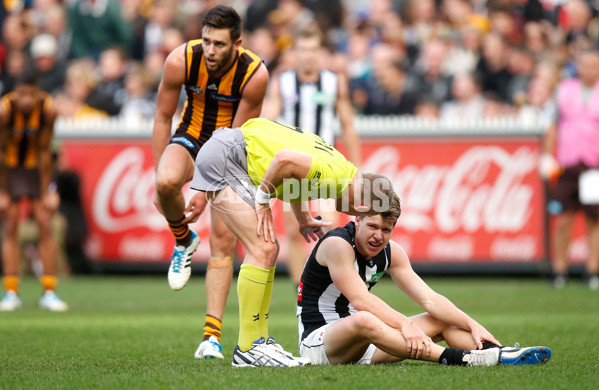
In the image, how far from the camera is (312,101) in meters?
10.7

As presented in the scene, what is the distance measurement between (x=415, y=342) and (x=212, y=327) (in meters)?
1.87

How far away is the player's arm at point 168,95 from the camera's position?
712 cm

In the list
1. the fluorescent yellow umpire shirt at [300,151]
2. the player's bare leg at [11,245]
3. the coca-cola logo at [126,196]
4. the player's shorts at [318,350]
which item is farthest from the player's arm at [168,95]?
the coca-cola logo at [126,196]

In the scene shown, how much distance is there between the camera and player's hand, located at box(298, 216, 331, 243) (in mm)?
6270

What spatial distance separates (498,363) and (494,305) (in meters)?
5.07

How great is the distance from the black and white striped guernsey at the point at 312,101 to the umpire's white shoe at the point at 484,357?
5.09m

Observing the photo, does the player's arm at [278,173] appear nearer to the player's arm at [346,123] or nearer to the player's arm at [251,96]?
the player's arm at [251,96]

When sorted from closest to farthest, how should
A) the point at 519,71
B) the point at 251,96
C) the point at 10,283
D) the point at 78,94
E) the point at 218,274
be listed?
the point at 251,96 → the point at 218,274 → the point at 10,283 → the point at 519,71 → the point at 78,94

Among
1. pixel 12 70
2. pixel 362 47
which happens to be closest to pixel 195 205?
pixel 362 47

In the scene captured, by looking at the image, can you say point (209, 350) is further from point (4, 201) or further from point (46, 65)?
point (46, 65)

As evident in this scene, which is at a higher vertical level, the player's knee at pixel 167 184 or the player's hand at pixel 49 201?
the player's knee at pixel 167 184

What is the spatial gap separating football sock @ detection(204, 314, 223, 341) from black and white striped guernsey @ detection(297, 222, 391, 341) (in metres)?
0.94

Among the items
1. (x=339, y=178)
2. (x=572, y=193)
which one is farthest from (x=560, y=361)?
(x=572, y=193)

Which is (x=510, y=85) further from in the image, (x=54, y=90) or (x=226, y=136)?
(x=226, y=136)
